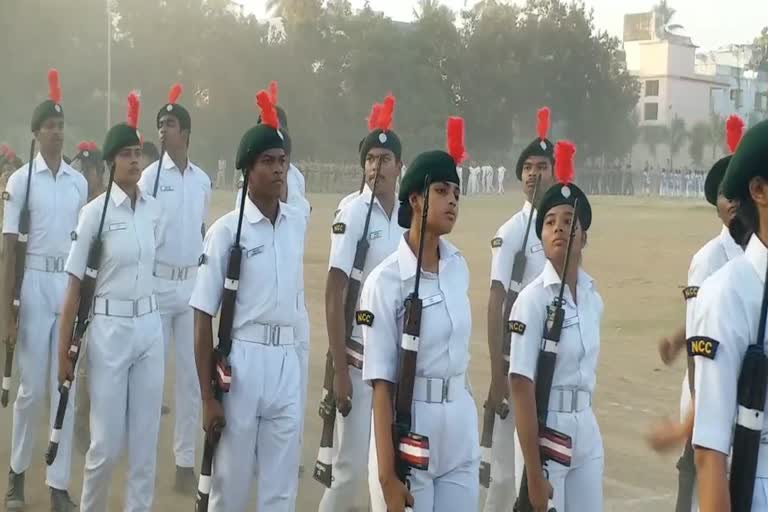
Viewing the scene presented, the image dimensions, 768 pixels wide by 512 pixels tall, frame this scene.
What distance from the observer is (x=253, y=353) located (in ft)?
16.4

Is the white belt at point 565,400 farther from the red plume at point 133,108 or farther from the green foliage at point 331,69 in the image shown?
the green foliage at point 331,69

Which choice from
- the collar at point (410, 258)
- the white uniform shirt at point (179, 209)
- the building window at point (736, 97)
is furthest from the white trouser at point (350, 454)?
the building window at point (736, 97)

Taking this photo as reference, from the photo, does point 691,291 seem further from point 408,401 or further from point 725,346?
point 725,346

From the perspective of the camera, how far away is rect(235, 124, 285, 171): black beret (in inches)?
201

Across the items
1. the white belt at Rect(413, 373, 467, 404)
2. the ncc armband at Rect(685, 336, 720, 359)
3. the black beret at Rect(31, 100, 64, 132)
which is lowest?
the white belt at Rect(413, 373, 467, 404)

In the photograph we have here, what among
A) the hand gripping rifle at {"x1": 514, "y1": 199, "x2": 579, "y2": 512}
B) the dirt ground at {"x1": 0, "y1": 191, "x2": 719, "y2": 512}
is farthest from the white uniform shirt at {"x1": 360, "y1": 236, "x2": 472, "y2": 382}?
the dirt ground at {"x1": 0, "y1": 191, "x2": 719, "y2": 512}

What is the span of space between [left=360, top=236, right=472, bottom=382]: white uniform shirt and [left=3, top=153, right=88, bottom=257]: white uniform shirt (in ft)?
12.5

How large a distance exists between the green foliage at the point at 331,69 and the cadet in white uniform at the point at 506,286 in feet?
145

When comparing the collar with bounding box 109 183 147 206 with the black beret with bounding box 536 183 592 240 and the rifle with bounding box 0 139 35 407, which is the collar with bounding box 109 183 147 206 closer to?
the rifle with bounding box 0 139 35 407

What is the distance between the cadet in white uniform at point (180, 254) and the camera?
7402 millimetres

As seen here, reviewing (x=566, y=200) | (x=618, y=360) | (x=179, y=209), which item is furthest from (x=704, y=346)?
(x=618, y=360)

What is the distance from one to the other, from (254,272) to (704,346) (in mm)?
2780

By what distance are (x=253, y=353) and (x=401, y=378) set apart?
1136mm

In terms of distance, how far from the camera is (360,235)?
619 centimetres
